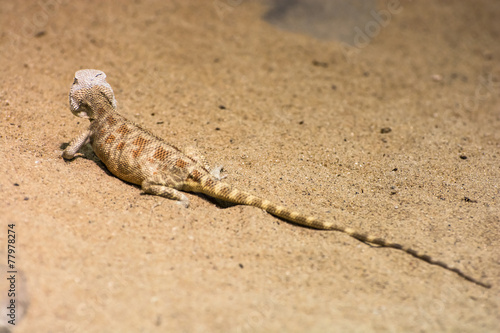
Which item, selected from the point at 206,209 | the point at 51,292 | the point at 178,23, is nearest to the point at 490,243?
the point at 206,209

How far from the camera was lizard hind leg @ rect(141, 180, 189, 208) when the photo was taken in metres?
5.45

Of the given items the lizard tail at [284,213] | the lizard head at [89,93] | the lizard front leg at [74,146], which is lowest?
the lizard tail at [284,213]

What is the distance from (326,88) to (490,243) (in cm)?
513

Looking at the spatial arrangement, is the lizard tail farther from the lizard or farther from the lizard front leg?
the lizard front leg

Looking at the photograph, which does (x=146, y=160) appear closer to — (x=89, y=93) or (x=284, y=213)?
(x=89, y=93)

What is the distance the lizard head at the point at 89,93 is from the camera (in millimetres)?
5969

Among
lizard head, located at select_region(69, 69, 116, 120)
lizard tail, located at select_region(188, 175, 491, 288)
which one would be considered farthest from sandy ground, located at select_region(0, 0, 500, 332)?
lizard head, located at select_region(69, 69, 116, 120)

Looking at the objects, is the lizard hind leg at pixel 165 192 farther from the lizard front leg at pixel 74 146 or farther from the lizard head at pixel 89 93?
the lizard head at pixel 89 93

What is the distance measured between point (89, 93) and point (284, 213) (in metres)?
3.23

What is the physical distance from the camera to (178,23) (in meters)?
10.8

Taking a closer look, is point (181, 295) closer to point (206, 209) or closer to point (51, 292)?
point (51, 292)

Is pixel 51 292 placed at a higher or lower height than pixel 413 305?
higher

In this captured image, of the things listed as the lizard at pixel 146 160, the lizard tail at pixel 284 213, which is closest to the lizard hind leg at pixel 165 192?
the lizard at pixel 146 160

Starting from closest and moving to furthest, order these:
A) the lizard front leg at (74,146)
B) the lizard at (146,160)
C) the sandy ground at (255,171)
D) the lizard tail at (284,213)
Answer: the sandy ground at (255,171) < the lizard tail at (284,213) < the lizard at (146,160) < the lizard front leg at (74,146)
